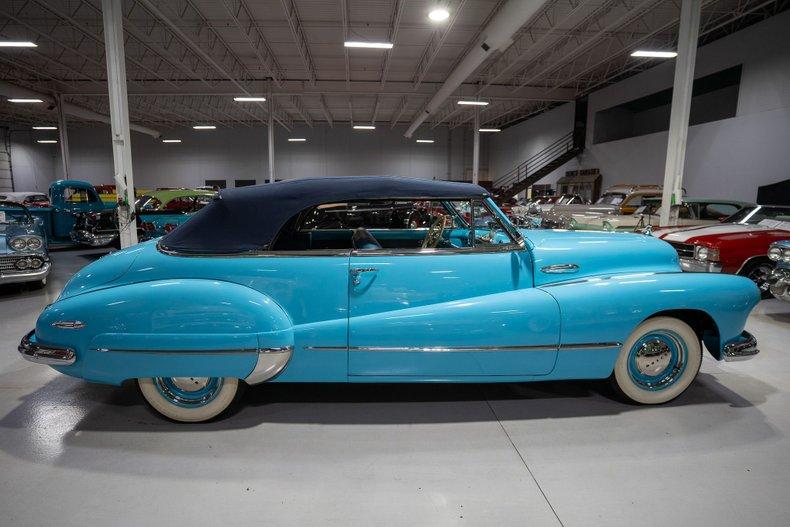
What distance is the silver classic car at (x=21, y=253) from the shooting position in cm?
538

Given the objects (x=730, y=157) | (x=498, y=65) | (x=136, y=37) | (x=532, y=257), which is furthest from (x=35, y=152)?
(x=730, y=157)

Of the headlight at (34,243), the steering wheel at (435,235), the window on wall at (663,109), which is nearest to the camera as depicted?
the steering wheel at (435,235)

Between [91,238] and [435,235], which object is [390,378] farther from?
[91,238]

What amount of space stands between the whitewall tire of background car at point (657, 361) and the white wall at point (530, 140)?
749 inches

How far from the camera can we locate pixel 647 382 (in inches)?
105

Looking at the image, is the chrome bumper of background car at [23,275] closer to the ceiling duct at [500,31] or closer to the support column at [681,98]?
the ceiling duct at [500,31]

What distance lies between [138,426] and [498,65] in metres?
15.5

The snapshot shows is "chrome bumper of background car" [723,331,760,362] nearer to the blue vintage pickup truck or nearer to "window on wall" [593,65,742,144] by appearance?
the blue vintage pickup truck

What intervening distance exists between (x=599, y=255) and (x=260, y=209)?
2.18 m

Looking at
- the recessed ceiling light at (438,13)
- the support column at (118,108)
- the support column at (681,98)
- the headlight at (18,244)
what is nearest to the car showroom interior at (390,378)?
the headlight at (18,244)

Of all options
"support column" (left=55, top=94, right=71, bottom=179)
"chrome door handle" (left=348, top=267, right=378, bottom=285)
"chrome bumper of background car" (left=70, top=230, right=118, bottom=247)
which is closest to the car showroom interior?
"chrome door handle" (left=348, top=267, right=378, bottom=285)

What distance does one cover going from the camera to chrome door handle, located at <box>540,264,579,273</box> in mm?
A: 2557

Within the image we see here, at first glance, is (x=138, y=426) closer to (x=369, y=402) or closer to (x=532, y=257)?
(x=369, y=402)

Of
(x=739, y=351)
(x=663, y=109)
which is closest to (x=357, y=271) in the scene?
(x=739, y=351)
